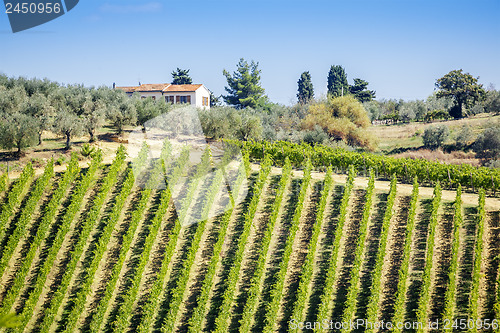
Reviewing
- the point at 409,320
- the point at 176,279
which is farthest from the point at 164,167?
the point at 409,320

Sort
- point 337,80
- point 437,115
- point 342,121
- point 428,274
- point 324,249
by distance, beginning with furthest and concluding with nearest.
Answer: point 337,80
point 437,115
point 342,121
point 324,249
point 428,274

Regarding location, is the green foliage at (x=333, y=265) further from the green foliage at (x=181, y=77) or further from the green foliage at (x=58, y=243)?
the green foliage at (x=181, y=77)

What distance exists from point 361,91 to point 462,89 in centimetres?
1749

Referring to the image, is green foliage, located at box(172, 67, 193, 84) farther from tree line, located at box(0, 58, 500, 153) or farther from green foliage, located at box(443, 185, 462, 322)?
green foliage, located at box(443, 185, 462, 322)

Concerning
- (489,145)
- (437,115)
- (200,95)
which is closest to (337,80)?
(437,115)

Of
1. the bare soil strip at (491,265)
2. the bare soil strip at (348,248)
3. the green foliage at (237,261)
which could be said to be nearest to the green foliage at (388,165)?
the bare soil strip at (491,265)

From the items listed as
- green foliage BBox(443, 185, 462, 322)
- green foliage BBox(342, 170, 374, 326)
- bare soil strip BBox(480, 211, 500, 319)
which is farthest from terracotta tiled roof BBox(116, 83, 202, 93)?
bare soil strip BBox(480, 211, 500, 319)

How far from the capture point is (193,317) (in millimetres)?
14625

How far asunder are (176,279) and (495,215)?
1459 cm

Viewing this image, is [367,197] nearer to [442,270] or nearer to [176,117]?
[442,270]

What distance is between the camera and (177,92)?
49344 mm

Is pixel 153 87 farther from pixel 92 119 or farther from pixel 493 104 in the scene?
pixel 493 104

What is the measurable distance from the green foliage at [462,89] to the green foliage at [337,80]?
1610cm

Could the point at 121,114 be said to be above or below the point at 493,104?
above
